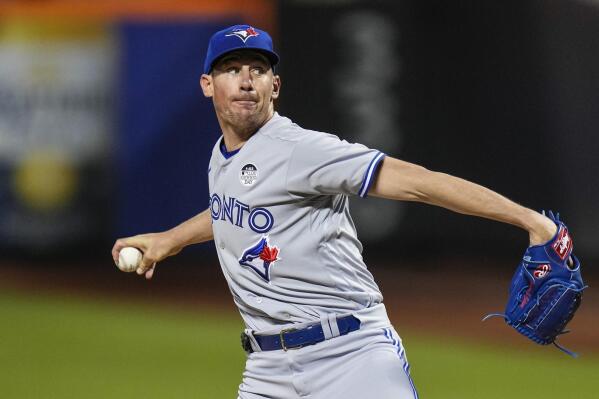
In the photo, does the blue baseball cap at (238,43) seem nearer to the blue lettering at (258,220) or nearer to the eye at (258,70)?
the eye at (258,70)

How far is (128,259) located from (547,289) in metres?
1.83

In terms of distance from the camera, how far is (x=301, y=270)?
12.6ft

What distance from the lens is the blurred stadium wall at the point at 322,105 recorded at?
1135 centimetres

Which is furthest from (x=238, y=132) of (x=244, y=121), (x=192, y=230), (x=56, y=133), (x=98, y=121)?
(x=56, y=133)

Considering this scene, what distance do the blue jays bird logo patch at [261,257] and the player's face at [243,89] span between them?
0.48 m

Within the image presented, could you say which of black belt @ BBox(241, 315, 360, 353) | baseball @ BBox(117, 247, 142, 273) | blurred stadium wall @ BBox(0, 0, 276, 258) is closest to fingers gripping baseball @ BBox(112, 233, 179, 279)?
baseball @ BBox(117, 247, 142, 273)

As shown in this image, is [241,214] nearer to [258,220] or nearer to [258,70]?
[258,220]

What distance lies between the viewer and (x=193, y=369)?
27.6ft

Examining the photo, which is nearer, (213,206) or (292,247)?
(292,247)

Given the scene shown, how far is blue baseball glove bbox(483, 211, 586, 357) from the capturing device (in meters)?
3.40

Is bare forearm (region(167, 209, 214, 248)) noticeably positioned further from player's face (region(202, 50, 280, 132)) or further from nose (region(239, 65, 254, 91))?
nose (region(239, 65, 254, 91))

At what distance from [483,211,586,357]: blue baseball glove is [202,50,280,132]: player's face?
118 centimetres

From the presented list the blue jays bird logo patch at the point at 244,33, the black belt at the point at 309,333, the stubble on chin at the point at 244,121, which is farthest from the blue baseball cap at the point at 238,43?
the black belt at the point at 309,333

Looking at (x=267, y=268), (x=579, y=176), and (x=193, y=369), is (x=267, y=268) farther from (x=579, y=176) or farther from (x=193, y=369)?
(x=579, y=176)
